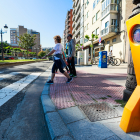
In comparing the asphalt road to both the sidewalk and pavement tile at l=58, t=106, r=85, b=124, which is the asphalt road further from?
pavement tile at l=58, t=106, r=85, b=124

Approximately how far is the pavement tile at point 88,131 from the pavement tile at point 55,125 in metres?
0.09

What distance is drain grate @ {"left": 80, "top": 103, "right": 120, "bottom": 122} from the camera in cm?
165

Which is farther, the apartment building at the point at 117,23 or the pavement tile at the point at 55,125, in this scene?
the apartment building at the point at 117,23

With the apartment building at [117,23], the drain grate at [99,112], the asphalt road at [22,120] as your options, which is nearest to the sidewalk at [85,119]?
the drain grate at [99,112]

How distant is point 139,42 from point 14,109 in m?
2.28

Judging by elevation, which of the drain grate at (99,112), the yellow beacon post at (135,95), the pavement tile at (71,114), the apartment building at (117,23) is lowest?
the pavement tile at (71,114)

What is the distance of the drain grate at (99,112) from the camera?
5.42 ft

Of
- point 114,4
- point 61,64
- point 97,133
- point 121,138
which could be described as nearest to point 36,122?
point 97,133

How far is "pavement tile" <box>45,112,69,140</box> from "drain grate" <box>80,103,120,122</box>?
1.39 ft

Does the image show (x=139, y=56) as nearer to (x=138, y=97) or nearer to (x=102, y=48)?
(x=138, y=97)

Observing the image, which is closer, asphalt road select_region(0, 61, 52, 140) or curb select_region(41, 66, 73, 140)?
curb select_region(41, 66, 73, 140)

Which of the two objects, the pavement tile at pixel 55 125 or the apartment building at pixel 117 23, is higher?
the apartment building at pixel 117 23

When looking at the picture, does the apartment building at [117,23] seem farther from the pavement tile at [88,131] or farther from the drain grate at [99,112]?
the pavement tile at [88,131]

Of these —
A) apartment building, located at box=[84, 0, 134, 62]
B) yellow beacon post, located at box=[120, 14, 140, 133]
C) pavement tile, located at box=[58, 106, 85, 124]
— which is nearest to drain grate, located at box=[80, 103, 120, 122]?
pavement tile, located at box=[58, 106, 85, 124]
